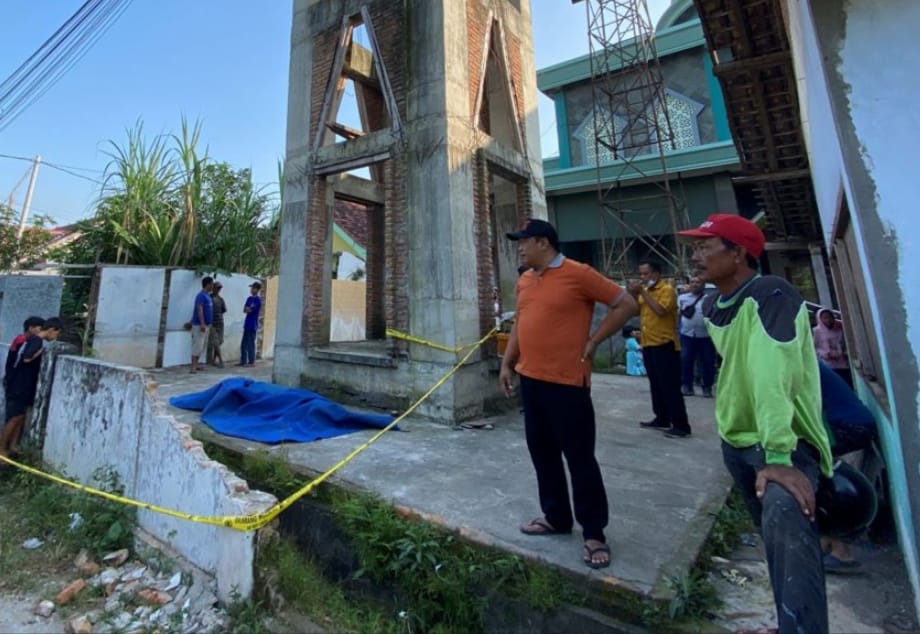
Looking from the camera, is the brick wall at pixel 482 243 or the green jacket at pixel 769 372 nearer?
the green jacket at pixel 769 372

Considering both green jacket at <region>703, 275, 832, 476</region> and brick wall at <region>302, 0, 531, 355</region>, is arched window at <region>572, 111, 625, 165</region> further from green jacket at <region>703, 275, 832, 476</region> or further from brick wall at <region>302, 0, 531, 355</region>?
green jacket at <region>703, 275, 832, 476</region>

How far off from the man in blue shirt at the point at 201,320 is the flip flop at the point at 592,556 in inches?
347

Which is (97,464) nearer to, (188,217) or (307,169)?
(307,169)

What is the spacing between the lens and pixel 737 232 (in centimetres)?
189

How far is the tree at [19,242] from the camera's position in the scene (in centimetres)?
988

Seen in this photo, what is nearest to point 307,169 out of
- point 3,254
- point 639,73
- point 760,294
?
point 760,294

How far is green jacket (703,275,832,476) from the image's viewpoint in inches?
62.2

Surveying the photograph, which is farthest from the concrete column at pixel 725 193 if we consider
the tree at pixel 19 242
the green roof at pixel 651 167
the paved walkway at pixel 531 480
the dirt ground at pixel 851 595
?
the tree at pixel 19 242

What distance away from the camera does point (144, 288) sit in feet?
29.3

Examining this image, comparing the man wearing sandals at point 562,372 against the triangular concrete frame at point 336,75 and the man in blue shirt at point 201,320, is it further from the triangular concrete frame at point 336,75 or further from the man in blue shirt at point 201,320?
the man in blue shirt at point 201,320

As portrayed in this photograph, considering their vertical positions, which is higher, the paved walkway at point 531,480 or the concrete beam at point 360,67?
the concrete beam at point 360,67

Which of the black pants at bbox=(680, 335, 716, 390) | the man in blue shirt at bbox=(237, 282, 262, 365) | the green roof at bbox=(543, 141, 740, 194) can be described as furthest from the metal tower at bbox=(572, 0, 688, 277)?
the man in blue shirt at bbox=(237, 282, 262, 365)

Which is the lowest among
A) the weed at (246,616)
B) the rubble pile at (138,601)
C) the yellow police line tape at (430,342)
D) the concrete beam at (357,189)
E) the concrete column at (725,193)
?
the rubble pile at (138,601)

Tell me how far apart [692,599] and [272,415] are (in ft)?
14.8
